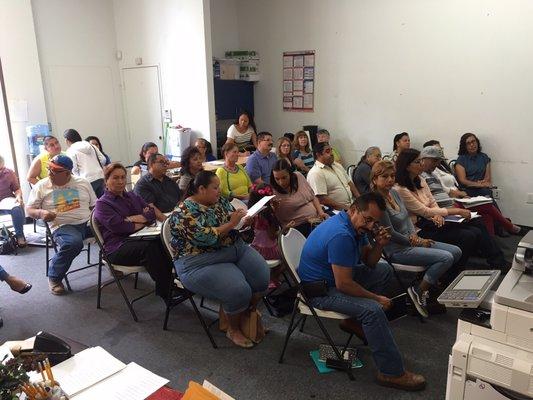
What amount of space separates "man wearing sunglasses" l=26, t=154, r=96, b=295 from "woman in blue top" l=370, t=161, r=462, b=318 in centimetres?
248

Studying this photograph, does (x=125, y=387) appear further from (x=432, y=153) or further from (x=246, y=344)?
(x=432, y=153)

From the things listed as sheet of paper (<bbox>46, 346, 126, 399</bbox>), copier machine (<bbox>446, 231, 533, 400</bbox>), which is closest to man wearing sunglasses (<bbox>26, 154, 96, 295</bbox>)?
sheet of paper (<bbox>46, 346, 126, 399</bbox>)

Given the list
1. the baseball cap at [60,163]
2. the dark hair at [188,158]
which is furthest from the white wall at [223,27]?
the baseball cap at [60,163]

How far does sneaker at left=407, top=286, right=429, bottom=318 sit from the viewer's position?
2.92 m

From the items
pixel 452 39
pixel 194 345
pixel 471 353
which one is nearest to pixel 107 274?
pixel 194 345

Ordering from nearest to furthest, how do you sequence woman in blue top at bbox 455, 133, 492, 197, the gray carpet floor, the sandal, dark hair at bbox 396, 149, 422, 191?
the gray carpet floor, the sandal, dark hair at bbox 396, 149, 422, 191, woman in blue top at bbox 455, 133, 492, 197

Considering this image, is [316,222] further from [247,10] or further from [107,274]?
[247,10]

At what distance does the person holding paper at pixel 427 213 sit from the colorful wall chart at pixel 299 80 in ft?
10.5

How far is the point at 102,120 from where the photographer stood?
6.54m

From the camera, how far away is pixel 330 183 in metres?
3.94

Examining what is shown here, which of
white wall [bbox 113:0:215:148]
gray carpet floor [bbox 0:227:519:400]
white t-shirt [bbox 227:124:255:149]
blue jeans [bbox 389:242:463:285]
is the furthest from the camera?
white t-shirt [bbox 227:124:255:149]

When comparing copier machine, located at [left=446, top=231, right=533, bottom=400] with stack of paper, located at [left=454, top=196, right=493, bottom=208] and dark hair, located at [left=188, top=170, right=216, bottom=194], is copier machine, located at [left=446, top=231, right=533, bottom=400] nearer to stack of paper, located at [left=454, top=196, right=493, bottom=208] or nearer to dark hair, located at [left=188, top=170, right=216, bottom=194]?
dark hair, located at [left=188, top=170, right=216, bottom=194]

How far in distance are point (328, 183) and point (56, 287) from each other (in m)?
2.61

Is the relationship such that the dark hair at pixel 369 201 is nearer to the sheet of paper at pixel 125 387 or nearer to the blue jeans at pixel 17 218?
the sheet of paper at pixel 125 387
